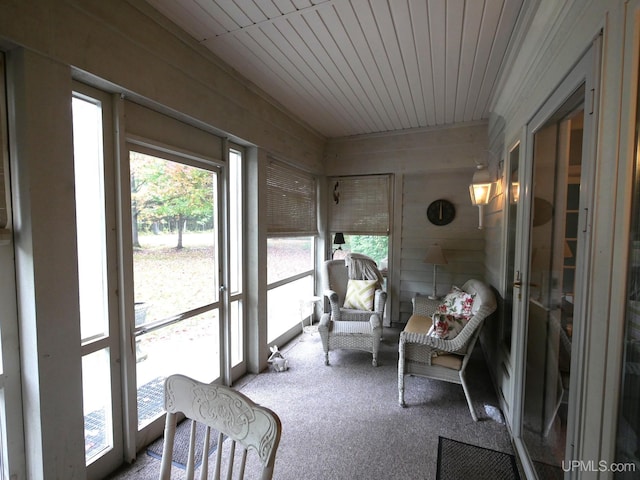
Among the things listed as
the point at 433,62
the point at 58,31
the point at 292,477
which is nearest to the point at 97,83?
the point at 58,31

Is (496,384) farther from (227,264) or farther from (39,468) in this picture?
(39,468)

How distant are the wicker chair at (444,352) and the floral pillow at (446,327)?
7 cm

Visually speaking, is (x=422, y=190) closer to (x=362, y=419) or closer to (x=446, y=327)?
(x=446, y=327)

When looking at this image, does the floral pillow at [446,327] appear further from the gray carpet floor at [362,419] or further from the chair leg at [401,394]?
the gray carpet floor at [362,419]

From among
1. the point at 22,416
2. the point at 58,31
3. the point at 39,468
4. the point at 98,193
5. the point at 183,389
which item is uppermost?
the point at 58,31

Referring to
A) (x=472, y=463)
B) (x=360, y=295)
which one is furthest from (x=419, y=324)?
(x=472, y=463)

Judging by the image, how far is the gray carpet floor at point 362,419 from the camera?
1.75 metres

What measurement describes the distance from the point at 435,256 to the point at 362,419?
2.22 metres

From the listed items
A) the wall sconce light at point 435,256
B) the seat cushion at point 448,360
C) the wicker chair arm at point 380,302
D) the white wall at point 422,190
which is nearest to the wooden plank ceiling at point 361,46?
the white wall at point 422,190

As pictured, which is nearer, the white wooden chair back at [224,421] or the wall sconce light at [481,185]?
the white wooden chair back at [224,421]

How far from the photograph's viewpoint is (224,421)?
906 mm

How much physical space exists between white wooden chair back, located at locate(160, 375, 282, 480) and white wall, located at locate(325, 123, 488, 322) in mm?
3526

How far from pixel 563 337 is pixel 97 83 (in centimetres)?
265

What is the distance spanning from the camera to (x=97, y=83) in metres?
1.50
